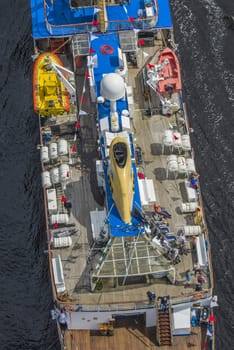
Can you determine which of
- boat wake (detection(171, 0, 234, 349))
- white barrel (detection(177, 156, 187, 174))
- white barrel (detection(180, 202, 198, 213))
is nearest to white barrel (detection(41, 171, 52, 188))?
white barrel (detection(177, 156, 187, 174))

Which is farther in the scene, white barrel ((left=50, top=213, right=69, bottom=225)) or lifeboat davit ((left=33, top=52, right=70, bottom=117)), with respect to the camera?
lifeboat davit ((left=33, top=52, right=70, bottom=117))

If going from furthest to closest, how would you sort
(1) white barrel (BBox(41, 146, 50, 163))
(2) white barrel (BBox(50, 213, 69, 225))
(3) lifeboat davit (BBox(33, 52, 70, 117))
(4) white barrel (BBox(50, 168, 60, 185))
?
(3) lifeboat davit (BBox(33, 52, 70, 117)), (1) white barrel (BBox(41, 146, 50, 163)), (4) white barrel (BBox(50, 168, 60, 185)), (2) white barrel (BBox(50, 213, 69, 225))

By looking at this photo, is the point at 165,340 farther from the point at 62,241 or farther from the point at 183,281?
the point at 62,241

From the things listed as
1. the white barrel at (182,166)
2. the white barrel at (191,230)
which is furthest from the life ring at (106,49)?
the white barrel at (191,230)

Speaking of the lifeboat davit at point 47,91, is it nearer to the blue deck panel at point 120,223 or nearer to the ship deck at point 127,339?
the blue deck panel at point 120,223

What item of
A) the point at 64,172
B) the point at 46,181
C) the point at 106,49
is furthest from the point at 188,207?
the point at 106,49

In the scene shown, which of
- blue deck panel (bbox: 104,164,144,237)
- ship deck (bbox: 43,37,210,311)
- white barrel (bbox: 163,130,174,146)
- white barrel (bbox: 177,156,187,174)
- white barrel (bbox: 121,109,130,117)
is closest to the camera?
ship deck (bbox: 43,37,210,311)

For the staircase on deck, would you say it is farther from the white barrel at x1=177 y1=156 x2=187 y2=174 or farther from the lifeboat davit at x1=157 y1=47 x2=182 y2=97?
the lifeboat davit at x1=157 y1=47 x2=182 y2=97
